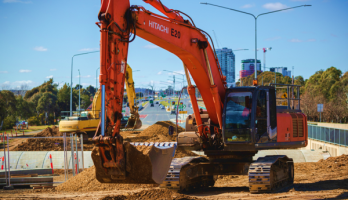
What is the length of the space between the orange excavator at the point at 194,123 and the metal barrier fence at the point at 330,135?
1161 centimetres

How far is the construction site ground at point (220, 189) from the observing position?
10.6m

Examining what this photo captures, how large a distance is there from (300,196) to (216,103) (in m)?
3.63

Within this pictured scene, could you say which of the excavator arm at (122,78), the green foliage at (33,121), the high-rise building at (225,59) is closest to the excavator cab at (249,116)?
the excavator arm at (122,78)

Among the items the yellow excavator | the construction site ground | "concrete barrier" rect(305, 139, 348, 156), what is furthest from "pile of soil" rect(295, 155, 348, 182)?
the yellow excavator

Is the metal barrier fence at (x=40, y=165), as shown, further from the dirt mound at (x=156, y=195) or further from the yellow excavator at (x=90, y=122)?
the yellow excavator at (x=90, y=122)

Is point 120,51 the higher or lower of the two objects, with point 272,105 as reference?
higher

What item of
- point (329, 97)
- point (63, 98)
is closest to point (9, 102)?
point (63, 98)

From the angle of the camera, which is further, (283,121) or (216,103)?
(283,121)

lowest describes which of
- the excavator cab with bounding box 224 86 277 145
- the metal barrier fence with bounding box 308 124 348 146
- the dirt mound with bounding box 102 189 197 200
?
the dirt mound with bounding box 102 189 197 200

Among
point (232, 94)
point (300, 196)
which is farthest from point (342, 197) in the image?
point (232, 94)

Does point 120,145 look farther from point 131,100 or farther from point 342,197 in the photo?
point 131,100

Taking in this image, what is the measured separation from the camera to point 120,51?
785 cm

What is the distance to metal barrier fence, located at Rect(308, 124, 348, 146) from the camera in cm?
2330

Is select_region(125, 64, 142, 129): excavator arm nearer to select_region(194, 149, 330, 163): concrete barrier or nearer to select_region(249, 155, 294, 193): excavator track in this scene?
select_region(194, 149, 330, 163): concrete barrier
